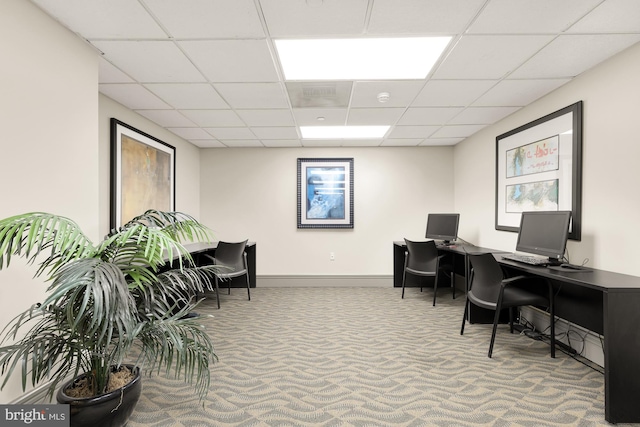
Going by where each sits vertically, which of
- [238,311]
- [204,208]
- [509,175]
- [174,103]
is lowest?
[238,311]

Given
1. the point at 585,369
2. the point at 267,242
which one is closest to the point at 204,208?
the point at 267,242

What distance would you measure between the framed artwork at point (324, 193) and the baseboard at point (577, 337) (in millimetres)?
2753

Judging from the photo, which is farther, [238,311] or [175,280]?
[238,311]

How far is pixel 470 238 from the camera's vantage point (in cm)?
446

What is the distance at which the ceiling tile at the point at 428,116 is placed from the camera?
3324 mm

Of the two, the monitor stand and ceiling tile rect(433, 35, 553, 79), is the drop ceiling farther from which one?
the monitor stand

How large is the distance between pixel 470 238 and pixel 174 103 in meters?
4.03

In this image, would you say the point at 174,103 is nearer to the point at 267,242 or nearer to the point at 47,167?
the point at 47,167

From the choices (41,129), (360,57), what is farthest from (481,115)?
(41,129)

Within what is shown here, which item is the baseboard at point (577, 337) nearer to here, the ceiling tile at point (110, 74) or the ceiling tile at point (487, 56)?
the ceiling tile at point (487, 56)

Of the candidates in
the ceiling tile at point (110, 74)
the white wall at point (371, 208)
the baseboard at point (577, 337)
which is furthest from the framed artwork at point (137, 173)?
the baseboard at point (577, 337)

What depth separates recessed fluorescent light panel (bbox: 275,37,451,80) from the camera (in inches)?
81.8

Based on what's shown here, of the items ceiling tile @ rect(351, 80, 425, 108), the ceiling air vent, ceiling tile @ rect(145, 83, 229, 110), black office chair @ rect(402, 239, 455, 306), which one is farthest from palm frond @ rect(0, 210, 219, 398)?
black office chair @ rect(402, 239, 455, 306)

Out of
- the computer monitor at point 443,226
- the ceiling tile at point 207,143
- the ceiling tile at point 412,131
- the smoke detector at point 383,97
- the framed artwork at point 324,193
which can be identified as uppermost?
the smoke detector at point 383,97
